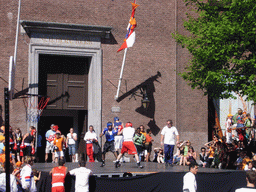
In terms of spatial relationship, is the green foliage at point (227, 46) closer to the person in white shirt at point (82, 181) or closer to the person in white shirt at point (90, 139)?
the person in white shirt at point (90, 139)

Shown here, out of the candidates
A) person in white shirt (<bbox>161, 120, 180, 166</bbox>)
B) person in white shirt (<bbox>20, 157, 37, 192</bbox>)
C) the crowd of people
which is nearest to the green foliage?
the crowd of people

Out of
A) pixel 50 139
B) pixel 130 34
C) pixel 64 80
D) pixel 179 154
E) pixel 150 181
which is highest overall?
pixel 130 34

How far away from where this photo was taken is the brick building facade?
21688 mm

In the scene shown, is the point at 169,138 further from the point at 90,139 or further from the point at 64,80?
the point at 64,80

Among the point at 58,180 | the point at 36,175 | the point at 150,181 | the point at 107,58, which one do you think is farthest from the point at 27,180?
the point at 107,58

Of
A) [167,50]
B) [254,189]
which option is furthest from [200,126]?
[254,189]

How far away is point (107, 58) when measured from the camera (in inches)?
910

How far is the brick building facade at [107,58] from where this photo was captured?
854 inches

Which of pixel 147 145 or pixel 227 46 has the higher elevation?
pixel 227 46

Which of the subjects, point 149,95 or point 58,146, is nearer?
point 58,146

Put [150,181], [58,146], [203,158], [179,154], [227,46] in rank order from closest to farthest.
Result: [150,181], [227,46], [58,146], [203,158], [179,154]

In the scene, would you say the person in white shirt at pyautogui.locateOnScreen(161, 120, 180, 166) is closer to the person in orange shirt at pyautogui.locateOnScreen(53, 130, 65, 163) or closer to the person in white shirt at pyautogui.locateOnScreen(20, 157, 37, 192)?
the person in orange shirt at pyautogui.locateOnScreen(53, 130, 65, 163)

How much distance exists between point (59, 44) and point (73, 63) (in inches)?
57.8

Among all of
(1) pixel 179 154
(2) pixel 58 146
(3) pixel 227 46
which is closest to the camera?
(3) pixel 227 46
